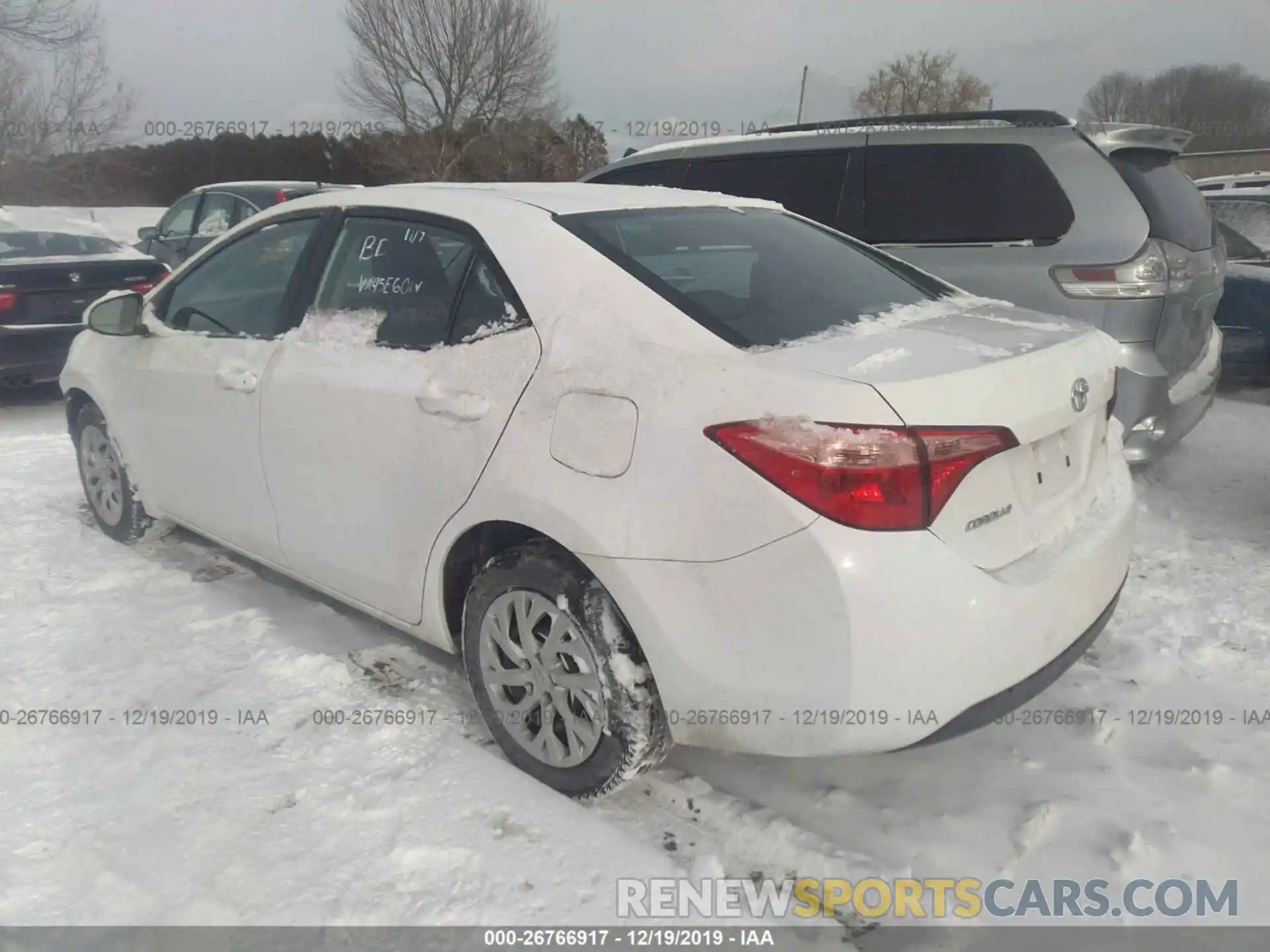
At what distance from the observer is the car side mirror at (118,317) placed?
387cm

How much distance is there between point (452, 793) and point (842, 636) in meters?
1.21

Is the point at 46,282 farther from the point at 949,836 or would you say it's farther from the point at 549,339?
the point at 949,836

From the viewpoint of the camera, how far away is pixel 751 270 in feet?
9.10

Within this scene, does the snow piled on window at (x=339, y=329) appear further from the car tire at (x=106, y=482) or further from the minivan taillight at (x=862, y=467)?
the car tire at (x=106, y=482)

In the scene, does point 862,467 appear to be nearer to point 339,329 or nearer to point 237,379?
point 339,329

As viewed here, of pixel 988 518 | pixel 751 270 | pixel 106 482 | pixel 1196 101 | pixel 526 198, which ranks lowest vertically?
pixel 106 482

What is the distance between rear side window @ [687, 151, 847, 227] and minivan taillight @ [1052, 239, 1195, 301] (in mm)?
1367

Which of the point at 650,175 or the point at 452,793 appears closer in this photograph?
the point at 452,793

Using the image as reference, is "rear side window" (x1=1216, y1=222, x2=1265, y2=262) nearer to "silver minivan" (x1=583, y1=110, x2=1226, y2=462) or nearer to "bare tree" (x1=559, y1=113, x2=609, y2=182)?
"silver minivan" (x1=583, y1=110, x2=1226, y2=462)

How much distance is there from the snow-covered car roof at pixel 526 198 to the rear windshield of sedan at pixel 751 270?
69mm

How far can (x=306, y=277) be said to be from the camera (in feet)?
10.5

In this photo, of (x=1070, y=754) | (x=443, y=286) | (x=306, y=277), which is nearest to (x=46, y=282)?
(x=306, y=277)

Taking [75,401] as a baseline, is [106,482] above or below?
below

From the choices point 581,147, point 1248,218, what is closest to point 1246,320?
point 1248,218
